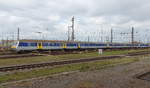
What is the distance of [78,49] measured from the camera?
1660 inches

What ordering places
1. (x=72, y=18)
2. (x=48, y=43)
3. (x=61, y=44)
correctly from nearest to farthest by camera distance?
(x=48, y=43), (x=61, y=44), (x=72, y=18)

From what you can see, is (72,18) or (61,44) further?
(72,18)

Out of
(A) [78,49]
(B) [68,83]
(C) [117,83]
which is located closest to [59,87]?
(B) [68,83]

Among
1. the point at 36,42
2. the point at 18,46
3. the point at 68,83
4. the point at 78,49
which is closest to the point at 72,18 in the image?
the point at 78,49

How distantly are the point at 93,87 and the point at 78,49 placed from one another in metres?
34.3

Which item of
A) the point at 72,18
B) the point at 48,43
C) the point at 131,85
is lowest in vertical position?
the point at 131,85

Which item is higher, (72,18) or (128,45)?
(72,18)

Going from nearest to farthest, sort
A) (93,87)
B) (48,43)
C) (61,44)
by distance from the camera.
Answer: (93,87), (48,43), (61,44)

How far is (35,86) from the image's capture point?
796 cm

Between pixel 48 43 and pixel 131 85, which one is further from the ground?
pixel 48 43

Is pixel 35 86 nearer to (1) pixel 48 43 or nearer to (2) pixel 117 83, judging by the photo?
(2) pixel 117 83

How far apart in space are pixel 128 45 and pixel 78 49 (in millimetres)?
25168

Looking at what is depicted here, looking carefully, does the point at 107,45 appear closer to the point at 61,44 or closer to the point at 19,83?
the point at 61,44

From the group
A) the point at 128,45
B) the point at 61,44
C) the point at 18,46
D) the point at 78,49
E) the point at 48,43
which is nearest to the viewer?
the point at 18,46
